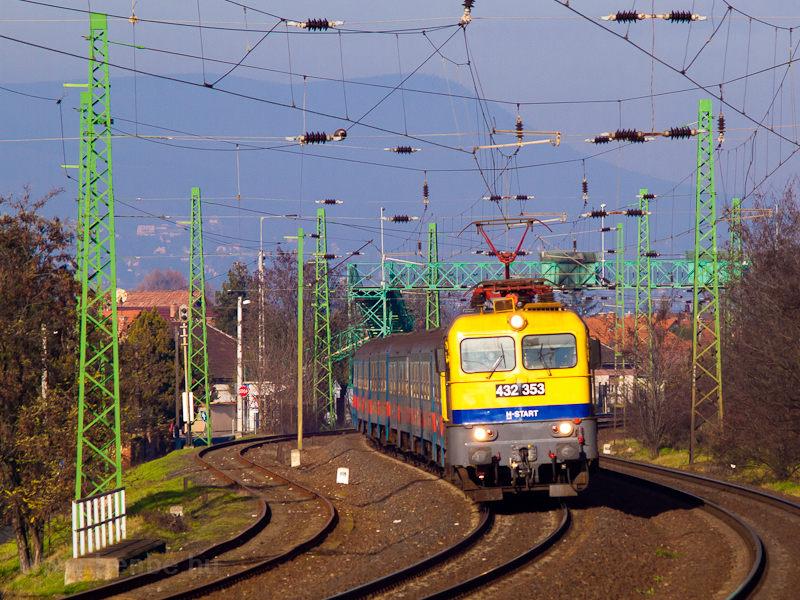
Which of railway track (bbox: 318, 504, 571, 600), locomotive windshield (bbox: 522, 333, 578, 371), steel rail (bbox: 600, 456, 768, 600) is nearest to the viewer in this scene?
steel rail (bbox: 600, 456, 768, 600)

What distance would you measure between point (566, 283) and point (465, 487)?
53053 mm

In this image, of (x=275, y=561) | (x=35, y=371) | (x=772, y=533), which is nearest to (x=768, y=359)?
(x=772, y=533)

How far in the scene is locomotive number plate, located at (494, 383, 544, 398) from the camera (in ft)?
48.6

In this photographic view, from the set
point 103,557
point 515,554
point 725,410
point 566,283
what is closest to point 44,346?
point 103,557

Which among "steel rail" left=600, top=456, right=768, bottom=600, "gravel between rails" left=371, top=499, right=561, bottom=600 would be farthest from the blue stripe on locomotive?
"steel rail" left=600, top=456, right=768, bottom=600

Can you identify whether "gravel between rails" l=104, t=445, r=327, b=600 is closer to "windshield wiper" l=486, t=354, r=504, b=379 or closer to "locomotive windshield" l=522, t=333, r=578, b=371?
"windshield wiper" l=486, t=354, r=504, b=379

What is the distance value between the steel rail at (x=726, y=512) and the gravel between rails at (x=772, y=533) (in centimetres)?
13

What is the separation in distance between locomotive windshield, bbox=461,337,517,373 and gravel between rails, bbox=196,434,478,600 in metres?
2.72

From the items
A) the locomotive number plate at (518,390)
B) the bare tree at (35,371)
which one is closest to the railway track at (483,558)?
the locomotive number plate at (518,390)

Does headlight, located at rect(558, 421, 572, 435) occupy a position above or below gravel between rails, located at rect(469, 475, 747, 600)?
above

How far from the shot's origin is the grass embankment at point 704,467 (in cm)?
1988

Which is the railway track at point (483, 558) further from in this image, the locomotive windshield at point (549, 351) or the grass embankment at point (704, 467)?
the locomotive windshield at point (549, 351)

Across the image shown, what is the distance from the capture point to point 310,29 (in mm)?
17344

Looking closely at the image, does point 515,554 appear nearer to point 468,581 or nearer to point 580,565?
point 580,565
